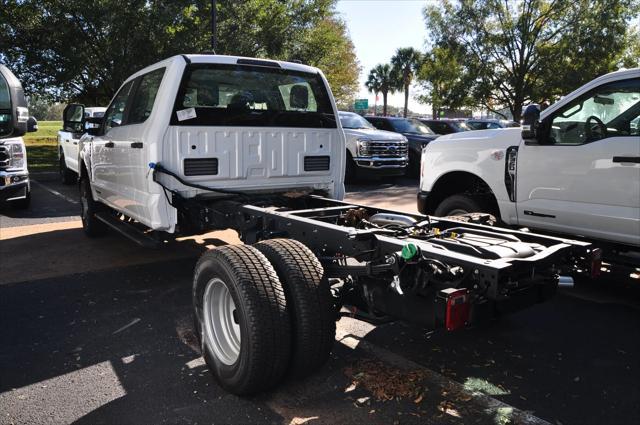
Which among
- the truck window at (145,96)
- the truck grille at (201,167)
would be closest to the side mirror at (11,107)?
the truck window at (145,96)

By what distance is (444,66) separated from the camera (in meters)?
24.8

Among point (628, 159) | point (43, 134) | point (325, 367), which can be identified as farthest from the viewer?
point (43, 134)

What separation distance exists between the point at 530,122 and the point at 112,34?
15.8 m

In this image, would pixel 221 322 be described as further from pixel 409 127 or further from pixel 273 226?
pixel 409 127

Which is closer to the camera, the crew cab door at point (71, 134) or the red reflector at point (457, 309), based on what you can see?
the red reflector at point (457, 309)

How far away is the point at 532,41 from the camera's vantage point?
2300 cm

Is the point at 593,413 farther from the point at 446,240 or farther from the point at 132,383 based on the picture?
A: the point at 132,383

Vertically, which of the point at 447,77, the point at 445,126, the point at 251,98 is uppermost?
the point at 447,77

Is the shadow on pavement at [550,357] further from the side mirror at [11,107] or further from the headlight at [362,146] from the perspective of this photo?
the headlight at [362,146]

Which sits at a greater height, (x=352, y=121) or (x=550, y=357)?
(x=352, y=121)

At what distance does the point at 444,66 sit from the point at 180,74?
71.8 ft

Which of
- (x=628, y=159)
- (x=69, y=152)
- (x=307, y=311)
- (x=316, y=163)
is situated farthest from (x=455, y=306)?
(x=69, y=152)

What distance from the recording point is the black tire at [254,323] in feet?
9.75

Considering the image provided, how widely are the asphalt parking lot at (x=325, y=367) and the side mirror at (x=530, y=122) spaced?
1537mm
